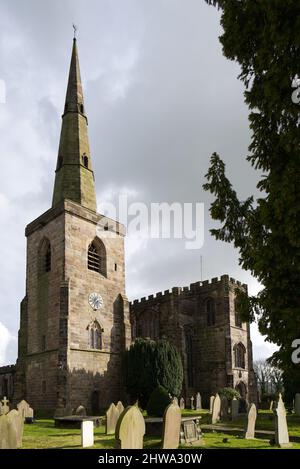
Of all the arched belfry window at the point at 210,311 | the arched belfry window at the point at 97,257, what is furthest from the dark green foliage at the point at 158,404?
the arched belfry window at the point at 210,311

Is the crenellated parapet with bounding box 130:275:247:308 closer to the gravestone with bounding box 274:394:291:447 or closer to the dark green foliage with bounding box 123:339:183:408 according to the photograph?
the dark green foliage with bounding box 123:339:183:408

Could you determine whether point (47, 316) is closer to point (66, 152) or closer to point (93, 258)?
point (93, 258)

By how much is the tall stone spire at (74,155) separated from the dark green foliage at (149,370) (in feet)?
35.0

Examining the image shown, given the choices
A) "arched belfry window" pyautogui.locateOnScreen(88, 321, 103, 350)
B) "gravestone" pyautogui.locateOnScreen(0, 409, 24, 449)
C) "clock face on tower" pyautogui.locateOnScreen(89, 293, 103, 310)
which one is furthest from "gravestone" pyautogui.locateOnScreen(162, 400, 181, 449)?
"clock face on tower" pyautogui.locateOnScreen(89, 293, 103, 310)

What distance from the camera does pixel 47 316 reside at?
27641mm

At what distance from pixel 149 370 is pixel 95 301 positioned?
18.4 ft

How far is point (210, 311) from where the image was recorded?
36688 mm

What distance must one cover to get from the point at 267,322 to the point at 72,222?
2190 cm

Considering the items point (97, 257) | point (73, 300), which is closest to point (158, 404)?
point (73, 300)

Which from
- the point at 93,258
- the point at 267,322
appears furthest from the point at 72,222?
the point at 267,322

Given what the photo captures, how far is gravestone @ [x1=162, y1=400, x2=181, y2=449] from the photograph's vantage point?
11281mm

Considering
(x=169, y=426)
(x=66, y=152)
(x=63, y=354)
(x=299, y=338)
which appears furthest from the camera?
(x=66, y=152)

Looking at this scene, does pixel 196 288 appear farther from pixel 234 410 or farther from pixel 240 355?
pixel 234 410

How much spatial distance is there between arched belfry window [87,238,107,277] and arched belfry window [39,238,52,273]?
8.93ft
